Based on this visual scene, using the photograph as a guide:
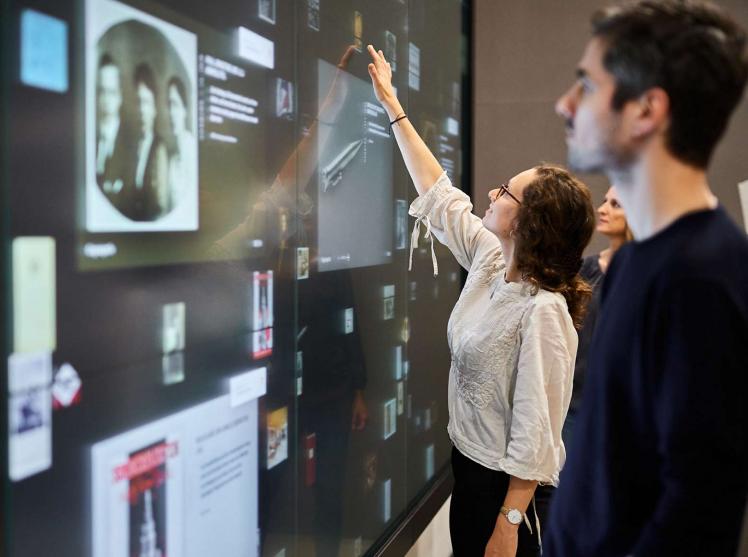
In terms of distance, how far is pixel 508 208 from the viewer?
216 cm

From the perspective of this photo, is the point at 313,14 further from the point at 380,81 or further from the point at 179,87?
the point at 179,87

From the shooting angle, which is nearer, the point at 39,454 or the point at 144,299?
the point at 39,454

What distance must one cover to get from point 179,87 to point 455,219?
104 cm

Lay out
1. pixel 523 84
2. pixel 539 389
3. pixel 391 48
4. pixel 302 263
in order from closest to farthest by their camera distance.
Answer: pixel 539 389, pixel 302 263, pixel 391 48, pixel 523 84

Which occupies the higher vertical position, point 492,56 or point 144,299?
point 492,56

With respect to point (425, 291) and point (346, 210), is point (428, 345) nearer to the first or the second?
point (425, 291)

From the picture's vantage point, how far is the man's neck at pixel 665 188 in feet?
3.68

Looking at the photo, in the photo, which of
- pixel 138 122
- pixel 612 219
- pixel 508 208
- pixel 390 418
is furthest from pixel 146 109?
pixel 612 219

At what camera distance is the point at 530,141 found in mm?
4465

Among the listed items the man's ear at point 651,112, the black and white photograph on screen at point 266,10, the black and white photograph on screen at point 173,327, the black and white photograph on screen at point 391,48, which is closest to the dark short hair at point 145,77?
the black and white photograph on screen at point 173,327

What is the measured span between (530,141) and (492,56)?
1.67 feet

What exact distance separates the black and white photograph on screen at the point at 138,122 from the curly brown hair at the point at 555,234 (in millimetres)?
855

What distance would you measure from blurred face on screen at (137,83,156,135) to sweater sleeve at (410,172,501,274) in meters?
1.05

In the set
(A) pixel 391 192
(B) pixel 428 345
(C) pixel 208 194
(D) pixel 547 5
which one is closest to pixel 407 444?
(B) pixel 428 345
